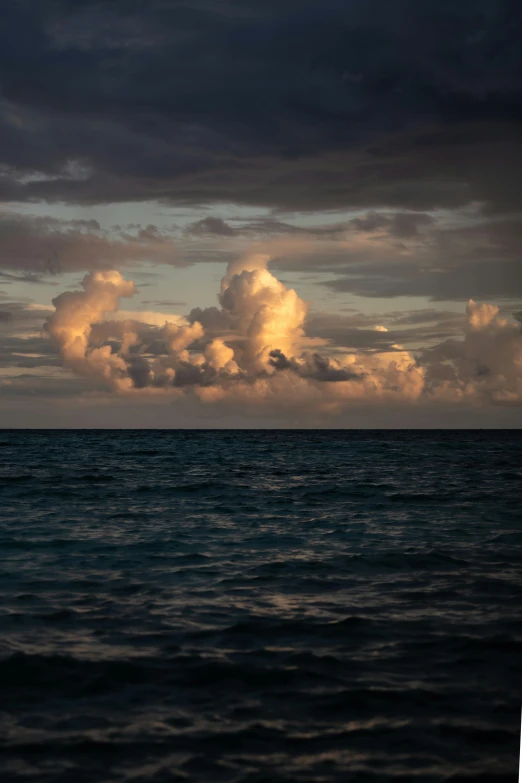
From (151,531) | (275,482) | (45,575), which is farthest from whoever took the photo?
(275,482)

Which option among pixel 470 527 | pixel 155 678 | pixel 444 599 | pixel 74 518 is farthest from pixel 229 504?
pixel 155 678

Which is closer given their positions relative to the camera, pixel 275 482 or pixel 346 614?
pixel 346 614

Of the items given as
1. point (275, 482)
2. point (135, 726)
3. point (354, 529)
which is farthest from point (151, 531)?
point (275, 482)

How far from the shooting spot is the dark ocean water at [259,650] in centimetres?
739

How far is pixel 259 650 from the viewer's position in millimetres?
10375

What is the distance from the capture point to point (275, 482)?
1534 inches

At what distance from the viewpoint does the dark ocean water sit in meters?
7.39

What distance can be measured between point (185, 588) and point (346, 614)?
3484mm

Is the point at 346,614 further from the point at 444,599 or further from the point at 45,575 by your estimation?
the point at 45,575

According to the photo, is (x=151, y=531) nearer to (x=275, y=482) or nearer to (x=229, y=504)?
(x=229, y=504)

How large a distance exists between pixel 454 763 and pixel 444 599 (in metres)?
6.35

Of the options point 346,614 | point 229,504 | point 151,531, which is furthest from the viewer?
point 229,504

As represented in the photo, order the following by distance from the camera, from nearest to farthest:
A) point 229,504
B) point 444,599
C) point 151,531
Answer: point 444,599, point 151,531, point 229,504

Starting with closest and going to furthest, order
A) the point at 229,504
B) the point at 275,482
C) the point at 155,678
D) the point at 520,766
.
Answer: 1. the point at 520,766
2. the point at 155,678
3. the point at 229,504
4. the point at 275,482
